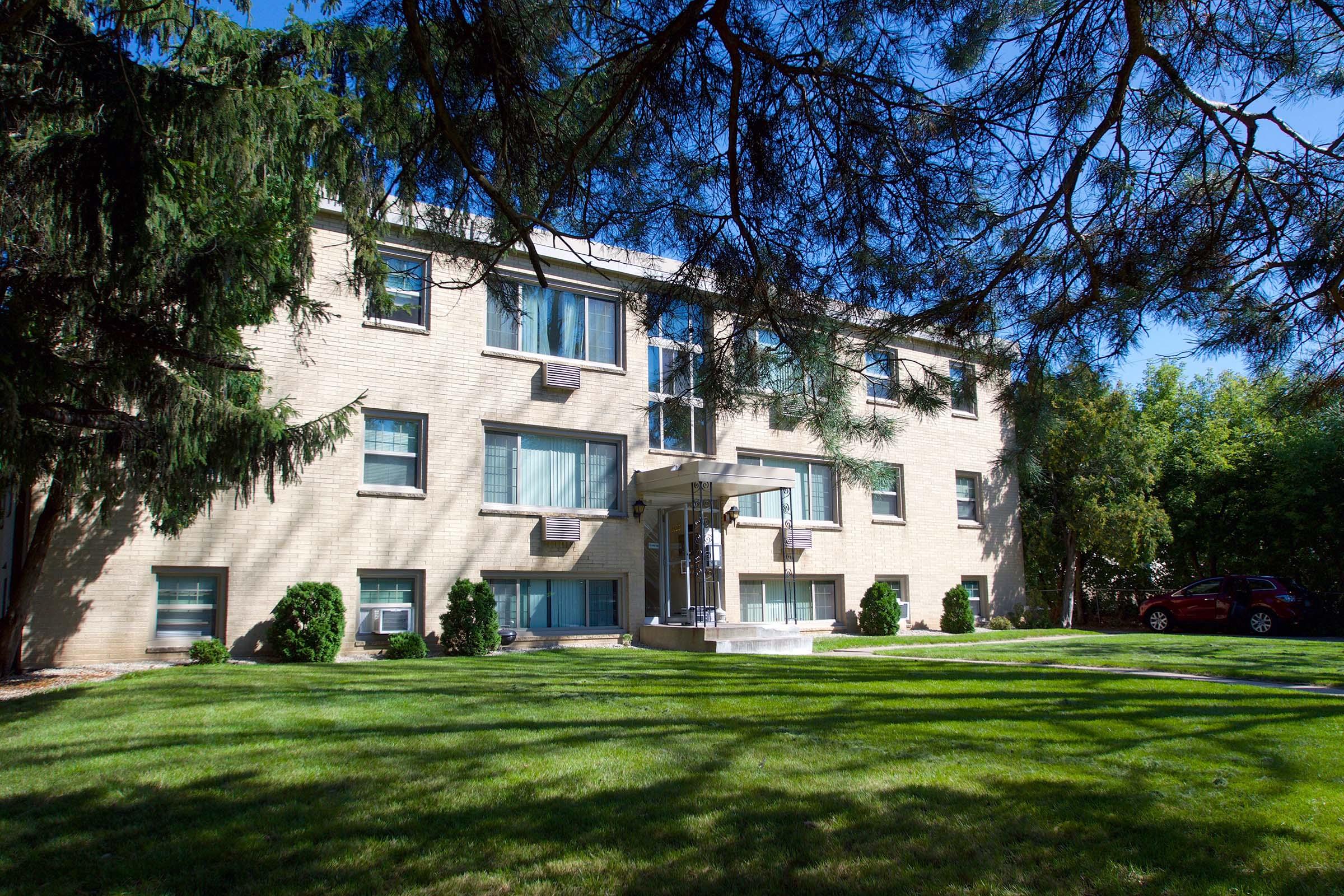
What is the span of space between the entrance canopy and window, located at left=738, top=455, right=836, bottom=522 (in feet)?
4.58

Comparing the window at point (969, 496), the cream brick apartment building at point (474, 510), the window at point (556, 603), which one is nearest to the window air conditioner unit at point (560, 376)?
the cream brick apartment building at point (474, 510)

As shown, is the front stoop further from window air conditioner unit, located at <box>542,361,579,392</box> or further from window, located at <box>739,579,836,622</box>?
window air conditioner unit, located at <box>542,361,579,392</box>

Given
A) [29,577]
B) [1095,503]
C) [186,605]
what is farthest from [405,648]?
[1095,503]

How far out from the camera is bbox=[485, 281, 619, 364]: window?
15.9 metres

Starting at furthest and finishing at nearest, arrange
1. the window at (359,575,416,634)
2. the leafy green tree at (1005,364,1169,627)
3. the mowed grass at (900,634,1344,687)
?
the leafy green tree at (1005,364,1169,627)
the window at (359,575,416,634)
the mowed grass at (900,634,1344,687)

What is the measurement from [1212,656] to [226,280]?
12276mm

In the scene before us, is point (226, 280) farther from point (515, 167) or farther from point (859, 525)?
point (859, 525)

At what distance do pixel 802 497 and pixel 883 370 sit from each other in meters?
12.6

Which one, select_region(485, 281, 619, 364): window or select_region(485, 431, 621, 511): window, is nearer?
select_region(485, 431, 621, 511): window

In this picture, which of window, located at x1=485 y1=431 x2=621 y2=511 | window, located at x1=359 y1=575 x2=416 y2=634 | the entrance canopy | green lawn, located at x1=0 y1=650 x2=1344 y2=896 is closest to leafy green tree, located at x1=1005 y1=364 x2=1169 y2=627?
the entrance canopy

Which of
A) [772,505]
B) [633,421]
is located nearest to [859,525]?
[772,505]

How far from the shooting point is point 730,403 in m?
6.70

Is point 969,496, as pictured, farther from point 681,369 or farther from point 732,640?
point 681,369

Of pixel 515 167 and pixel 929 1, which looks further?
pixel 515 167
